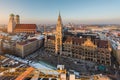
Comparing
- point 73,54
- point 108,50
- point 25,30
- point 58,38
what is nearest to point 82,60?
point 73,54

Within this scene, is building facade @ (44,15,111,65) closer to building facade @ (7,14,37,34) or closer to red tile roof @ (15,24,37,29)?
building facade @ (7,14,37,34)

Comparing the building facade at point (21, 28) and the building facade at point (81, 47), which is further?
the building facade at point (21, 28)

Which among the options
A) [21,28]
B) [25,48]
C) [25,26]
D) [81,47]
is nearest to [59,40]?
[81,47]

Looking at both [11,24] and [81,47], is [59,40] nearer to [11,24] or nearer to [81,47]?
[81,47]

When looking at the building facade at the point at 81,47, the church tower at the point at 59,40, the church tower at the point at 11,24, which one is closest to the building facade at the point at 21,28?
the church tower at the point at 11,24

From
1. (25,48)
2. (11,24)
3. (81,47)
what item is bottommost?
(25,48)

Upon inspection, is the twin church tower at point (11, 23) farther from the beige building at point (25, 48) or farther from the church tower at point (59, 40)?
the church tower at point (59, 40)

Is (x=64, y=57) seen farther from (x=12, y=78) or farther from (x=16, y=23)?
(x=16, y=23)

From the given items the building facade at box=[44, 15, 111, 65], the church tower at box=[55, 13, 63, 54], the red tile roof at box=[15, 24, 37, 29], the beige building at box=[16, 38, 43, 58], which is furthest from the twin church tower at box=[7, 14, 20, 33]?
the church tower at box=[55, 13, 63, 54]
